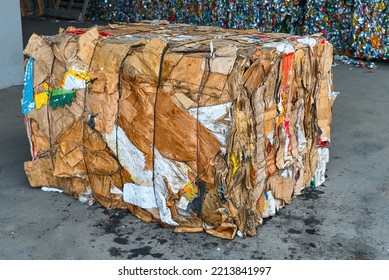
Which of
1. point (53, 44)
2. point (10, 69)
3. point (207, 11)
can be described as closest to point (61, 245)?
point (53, 44)

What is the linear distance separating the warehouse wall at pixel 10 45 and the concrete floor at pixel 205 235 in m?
2.34

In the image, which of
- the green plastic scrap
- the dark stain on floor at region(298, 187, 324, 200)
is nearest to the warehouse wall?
the green plastic scrap

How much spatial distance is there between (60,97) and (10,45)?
350 cm

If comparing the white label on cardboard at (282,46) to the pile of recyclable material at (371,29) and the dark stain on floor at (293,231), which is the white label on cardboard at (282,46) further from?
the pile of recyclable material at (371,29)

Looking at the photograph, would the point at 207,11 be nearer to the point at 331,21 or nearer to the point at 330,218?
the point at 331,21

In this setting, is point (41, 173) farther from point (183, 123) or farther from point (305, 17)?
point (305, 17)

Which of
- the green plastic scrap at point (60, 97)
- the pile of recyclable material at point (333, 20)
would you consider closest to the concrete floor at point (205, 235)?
the green plastic scrap at point (60, 97)

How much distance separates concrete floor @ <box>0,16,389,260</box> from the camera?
10.5 ft

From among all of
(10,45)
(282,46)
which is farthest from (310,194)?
(10,45)

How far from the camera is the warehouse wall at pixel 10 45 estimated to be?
6723mm

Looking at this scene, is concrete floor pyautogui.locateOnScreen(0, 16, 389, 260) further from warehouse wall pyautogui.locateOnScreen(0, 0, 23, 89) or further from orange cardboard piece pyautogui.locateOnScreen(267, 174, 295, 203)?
warehouse wall pyautogui.locateOnScreen(0, 0, 23, 89)

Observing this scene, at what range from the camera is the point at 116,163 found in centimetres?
359

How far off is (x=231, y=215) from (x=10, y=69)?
4.61m

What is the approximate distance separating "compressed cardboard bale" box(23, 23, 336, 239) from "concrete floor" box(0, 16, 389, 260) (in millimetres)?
105
